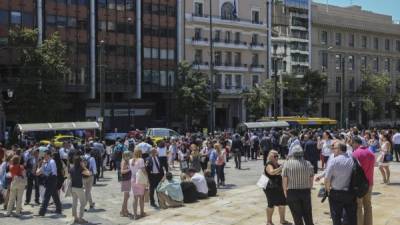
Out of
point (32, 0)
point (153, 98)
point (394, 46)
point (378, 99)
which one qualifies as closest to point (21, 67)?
point (32, 0)

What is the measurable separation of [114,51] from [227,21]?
1585cm

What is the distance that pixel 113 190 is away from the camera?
19.9 m

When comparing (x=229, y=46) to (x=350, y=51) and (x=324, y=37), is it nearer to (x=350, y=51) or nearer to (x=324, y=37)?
(x=324, y=37)

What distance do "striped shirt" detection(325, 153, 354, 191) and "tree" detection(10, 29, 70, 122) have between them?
1541 inches

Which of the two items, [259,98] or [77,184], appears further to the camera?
[259,98]

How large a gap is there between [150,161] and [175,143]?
1200 cm

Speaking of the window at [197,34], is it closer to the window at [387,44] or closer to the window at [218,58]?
the window at [218,58]

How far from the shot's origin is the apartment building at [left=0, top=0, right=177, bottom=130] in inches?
2270

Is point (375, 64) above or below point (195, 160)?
above

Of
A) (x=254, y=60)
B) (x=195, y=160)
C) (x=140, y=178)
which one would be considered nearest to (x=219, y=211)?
(x=140, y=178)

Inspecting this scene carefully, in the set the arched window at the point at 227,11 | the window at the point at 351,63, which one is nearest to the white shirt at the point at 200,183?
the arched window at the point at 227,11

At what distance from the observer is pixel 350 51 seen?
86500 mm

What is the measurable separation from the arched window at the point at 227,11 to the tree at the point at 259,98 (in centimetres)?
943

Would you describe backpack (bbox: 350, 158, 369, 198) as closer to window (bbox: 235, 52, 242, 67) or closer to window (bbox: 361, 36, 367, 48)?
window (bbox: 235, 52, 242, 67)
